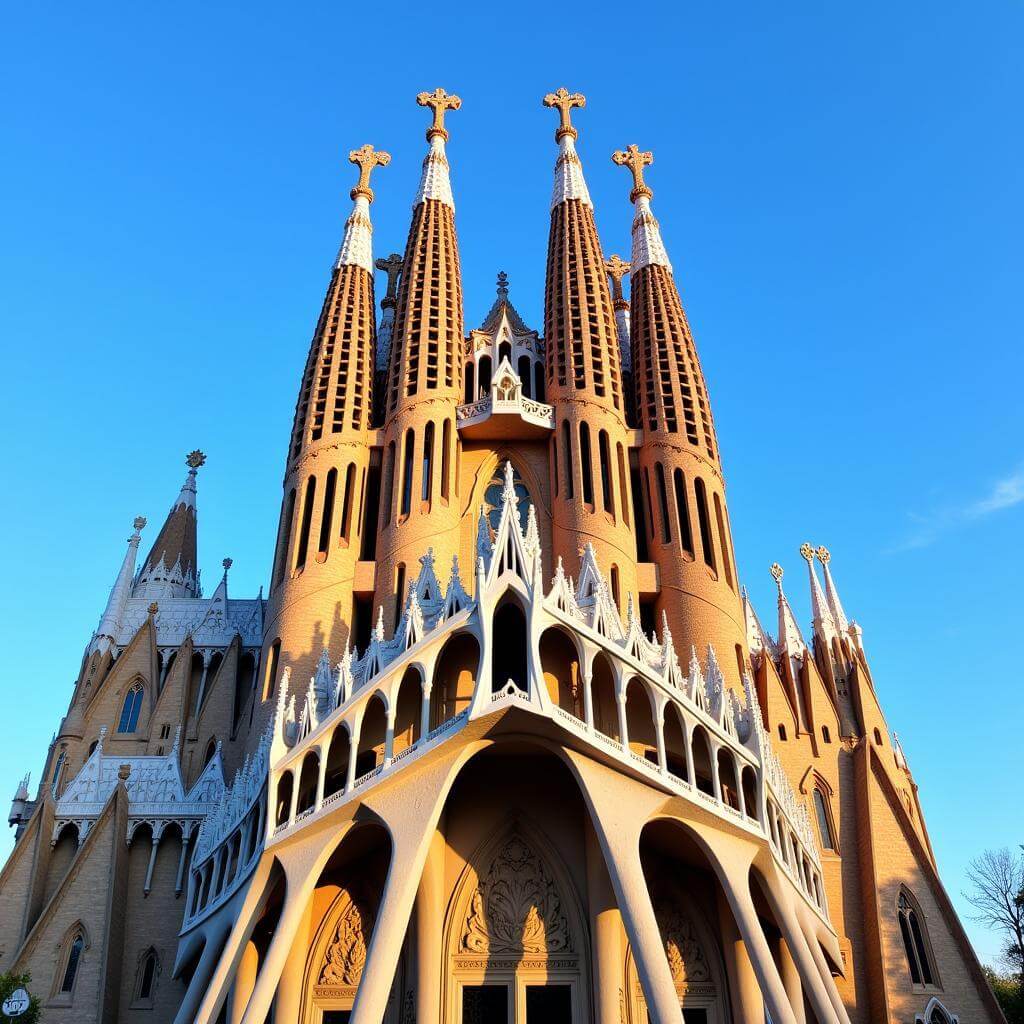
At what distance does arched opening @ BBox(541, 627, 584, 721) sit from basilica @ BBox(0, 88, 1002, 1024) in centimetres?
9

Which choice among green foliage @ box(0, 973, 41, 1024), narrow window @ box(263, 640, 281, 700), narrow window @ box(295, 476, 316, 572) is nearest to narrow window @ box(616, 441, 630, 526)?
narrow window @ box(295, 476, 316, 572)

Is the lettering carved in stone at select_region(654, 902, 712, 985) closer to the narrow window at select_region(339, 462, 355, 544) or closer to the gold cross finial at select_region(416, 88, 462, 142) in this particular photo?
the narrow window at select_region(339, 462, 355, 544)

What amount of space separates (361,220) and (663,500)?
14282 mm

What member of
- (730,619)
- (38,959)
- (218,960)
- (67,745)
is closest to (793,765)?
(730,619)

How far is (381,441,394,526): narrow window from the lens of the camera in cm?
2586

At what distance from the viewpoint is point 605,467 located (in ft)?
86.9

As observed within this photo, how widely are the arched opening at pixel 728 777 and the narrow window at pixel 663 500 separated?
635 centimetres

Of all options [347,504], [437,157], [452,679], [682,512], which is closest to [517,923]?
[452,679]

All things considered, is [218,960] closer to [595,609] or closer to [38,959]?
[38,959]

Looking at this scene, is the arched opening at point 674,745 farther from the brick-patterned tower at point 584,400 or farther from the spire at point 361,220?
the spire at point 361,220

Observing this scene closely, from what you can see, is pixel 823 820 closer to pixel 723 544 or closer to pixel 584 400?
pixel 723 544

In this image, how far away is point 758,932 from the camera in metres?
17.4

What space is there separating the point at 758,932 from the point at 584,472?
40.3 feet

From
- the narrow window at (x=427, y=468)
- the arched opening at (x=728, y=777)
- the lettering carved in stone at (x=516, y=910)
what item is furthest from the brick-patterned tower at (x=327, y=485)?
the arched opening at (x=728, y=777)
